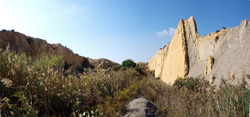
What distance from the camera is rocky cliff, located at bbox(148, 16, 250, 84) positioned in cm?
657

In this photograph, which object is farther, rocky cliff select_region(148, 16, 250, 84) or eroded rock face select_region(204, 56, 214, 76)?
eroded rock face select_region(204, 56, 214, 76)

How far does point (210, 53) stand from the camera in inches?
350

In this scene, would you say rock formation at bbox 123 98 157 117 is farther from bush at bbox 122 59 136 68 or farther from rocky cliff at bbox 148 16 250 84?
bush at bbox 122 59 136 68

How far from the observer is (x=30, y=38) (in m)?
16.6

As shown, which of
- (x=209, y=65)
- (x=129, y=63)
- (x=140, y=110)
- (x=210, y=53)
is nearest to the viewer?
(x=140, y=110)

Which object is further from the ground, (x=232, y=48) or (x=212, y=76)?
(x=232, y=48)

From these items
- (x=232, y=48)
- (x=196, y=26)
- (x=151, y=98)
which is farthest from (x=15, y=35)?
(x=232, y=48)

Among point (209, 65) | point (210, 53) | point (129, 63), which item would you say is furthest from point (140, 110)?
point (129, 63)

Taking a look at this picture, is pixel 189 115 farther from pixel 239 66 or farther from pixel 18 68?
pixel 239 66

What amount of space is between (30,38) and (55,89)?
1672cm

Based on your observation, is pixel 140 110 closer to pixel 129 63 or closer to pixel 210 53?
pixel 210 53

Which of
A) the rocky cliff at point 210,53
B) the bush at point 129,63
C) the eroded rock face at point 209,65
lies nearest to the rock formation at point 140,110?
the rocky cliff at point 210,53

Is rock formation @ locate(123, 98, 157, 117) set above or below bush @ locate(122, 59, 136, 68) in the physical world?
below

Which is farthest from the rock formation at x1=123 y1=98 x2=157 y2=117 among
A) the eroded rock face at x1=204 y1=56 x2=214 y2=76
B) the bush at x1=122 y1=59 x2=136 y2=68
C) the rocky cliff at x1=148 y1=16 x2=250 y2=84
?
the bush at x1=122 y1=59 x2=136 y2=68
